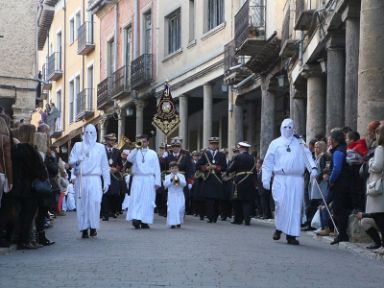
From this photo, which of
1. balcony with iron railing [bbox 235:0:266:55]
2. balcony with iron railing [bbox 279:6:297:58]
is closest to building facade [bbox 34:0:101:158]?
balcony with iron railing [bbox 235:0:266:55]

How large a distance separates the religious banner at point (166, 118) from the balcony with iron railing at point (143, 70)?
801 centimetres

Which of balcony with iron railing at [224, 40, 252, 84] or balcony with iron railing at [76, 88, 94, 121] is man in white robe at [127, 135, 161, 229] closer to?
balcony with iron railing at [224, 40, 252, 84]

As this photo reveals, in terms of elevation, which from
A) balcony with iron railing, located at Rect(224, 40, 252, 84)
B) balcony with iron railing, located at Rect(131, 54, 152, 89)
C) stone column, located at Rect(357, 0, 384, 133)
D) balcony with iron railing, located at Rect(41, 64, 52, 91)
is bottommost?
stone column, located at Rect(357, 0, 384, 133)

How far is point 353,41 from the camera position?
61.5 ft

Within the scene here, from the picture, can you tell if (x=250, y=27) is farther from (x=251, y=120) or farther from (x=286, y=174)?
(x=286, y=174)

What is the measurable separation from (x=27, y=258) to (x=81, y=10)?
3966 centimetres

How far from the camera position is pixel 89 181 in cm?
1647

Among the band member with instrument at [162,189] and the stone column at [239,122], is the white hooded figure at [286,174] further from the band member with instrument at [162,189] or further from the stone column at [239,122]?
the stone column at [239,122]

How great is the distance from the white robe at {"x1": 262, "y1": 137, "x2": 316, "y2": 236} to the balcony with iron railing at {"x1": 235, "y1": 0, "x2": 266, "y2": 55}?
12238mm

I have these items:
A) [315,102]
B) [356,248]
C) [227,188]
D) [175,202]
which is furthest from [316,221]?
[315,102]

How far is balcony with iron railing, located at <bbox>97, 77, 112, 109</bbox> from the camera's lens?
144 ft

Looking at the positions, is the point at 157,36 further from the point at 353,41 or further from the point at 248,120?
the point at 353,41

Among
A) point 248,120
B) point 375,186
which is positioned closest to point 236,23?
point 248,120

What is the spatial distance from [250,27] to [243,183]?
7.50 m
